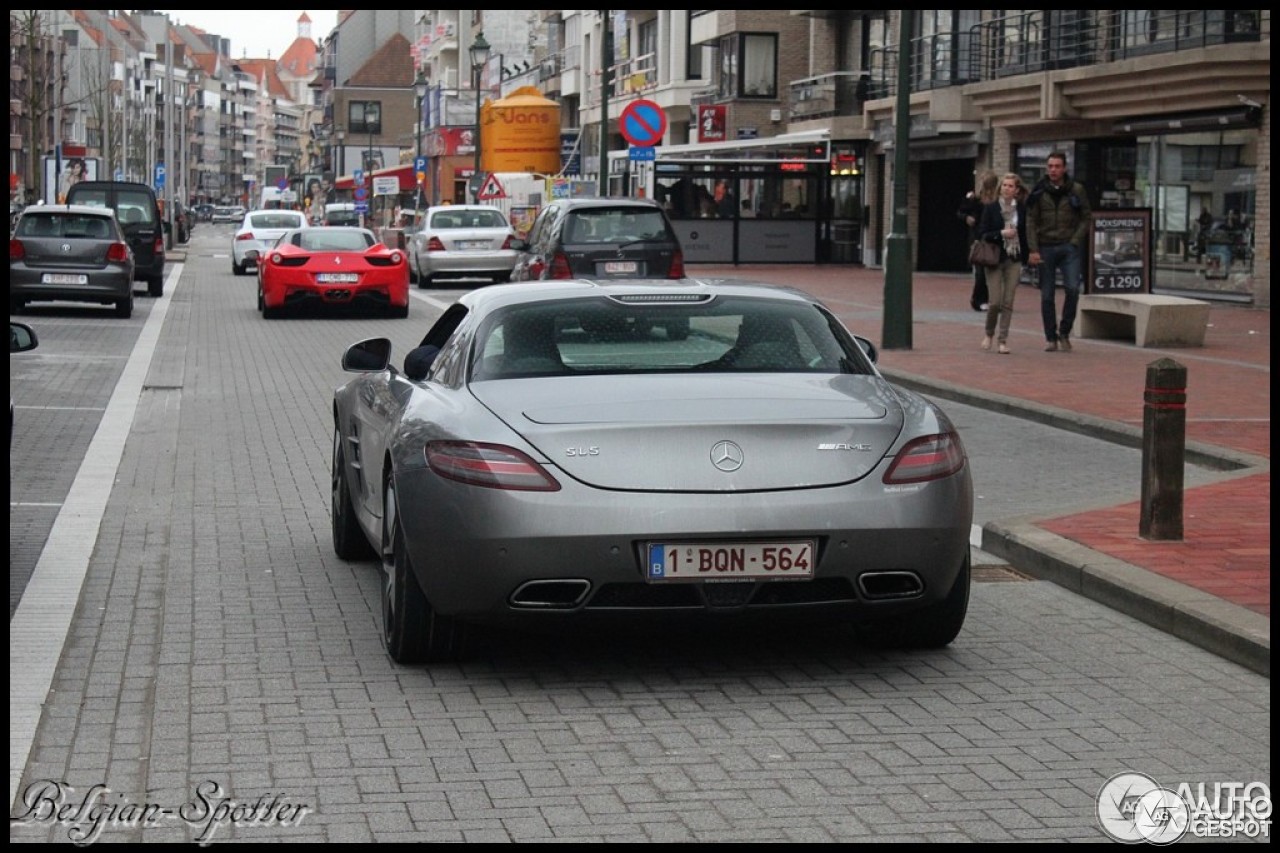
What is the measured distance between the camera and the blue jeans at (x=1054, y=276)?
20.2 metres

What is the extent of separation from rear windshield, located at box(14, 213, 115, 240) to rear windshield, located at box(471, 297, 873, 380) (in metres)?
21.8

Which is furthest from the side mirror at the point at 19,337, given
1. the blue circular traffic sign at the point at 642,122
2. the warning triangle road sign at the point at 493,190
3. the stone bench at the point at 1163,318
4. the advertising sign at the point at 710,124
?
the advertising sign at the point at 710,124

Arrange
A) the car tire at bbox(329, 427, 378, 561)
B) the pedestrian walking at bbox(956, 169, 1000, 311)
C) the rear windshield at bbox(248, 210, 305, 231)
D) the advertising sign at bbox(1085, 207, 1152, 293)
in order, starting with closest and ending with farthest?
1. the car tire at bbox(329, 427, 378, 561)
2. the pedestrian walking at bbox(956, 169, 1000, 311)
3. the advertising sign at bbox(1085, 207, 1152, 293)
4. the rear windshield at bbox(248, 210, 305, 231)

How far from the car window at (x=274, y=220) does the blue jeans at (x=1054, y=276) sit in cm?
2938

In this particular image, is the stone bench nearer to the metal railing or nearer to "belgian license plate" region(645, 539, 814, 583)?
the metal railing

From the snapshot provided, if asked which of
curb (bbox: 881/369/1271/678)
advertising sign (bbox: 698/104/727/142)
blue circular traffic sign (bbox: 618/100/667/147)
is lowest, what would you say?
curb (bbox: 881/369/1271/678)

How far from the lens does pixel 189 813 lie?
4977mm

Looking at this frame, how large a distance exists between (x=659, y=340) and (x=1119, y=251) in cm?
1671

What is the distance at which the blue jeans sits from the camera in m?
20.2

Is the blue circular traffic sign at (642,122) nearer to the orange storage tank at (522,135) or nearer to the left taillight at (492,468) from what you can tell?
the left taillight at (492,468)

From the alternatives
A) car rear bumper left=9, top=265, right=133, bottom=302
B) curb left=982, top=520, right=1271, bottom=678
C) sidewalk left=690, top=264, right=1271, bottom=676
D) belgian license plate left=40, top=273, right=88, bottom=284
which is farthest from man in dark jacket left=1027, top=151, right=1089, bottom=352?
belgian license plate left=40, top=273, right=88, bottom=284

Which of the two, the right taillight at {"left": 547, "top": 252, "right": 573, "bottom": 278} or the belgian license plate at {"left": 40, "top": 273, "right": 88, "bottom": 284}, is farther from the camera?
the belgian license plate at {"left": 40, "top": 273, "right": 88, "bottom": 284}

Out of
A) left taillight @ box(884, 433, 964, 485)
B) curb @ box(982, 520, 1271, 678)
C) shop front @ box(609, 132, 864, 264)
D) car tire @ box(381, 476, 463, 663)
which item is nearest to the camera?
left taillight @ box(884, 433, 964, 485)

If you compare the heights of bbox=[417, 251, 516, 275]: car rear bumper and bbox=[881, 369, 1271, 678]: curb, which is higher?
bbox=[417, 251, 516, 275]: car rear bumper
